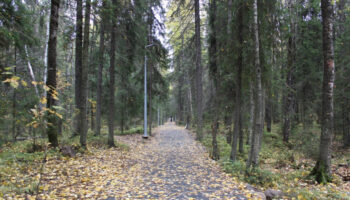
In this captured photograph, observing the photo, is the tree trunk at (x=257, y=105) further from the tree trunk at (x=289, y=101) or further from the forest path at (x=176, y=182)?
the tree trunk at (x=289, y=101)

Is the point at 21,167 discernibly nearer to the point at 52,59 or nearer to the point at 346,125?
the point at 52,59

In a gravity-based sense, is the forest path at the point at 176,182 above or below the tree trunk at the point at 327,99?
below

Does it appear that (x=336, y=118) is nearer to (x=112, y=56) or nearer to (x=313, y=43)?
(x=313, y=43)

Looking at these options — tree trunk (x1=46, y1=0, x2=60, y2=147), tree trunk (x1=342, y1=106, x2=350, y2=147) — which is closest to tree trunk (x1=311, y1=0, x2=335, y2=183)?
tree trunk (x1=342, y1=106, x2=350, y2=147)

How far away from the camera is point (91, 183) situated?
5.16 meters

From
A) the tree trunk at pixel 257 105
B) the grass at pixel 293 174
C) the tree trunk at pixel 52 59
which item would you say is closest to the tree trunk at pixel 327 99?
the grass at pixel 293 174

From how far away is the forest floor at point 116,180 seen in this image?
171 inches

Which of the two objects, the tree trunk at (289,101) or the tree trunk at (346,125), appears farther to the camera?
the tree trunk at (289,101)

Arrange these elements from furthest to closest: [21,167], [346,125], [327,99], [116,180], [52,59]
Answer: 1. [346,125]
2. [52,59]
3. [327,99]
4. [116,180]
5. [21,167]

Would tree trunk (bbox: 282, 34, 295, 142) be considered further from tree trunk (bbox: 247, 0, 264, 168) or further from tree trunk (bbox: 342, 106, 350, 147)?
tree trunk (bbox: 247, 0, 264, 168)

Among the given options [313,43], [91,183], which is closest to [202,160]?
[91,183]

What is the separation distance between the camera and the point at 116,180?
5543mm

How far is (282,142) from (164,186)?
12110mm

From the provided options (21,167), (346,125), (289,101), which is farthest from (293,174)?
(346,125)
